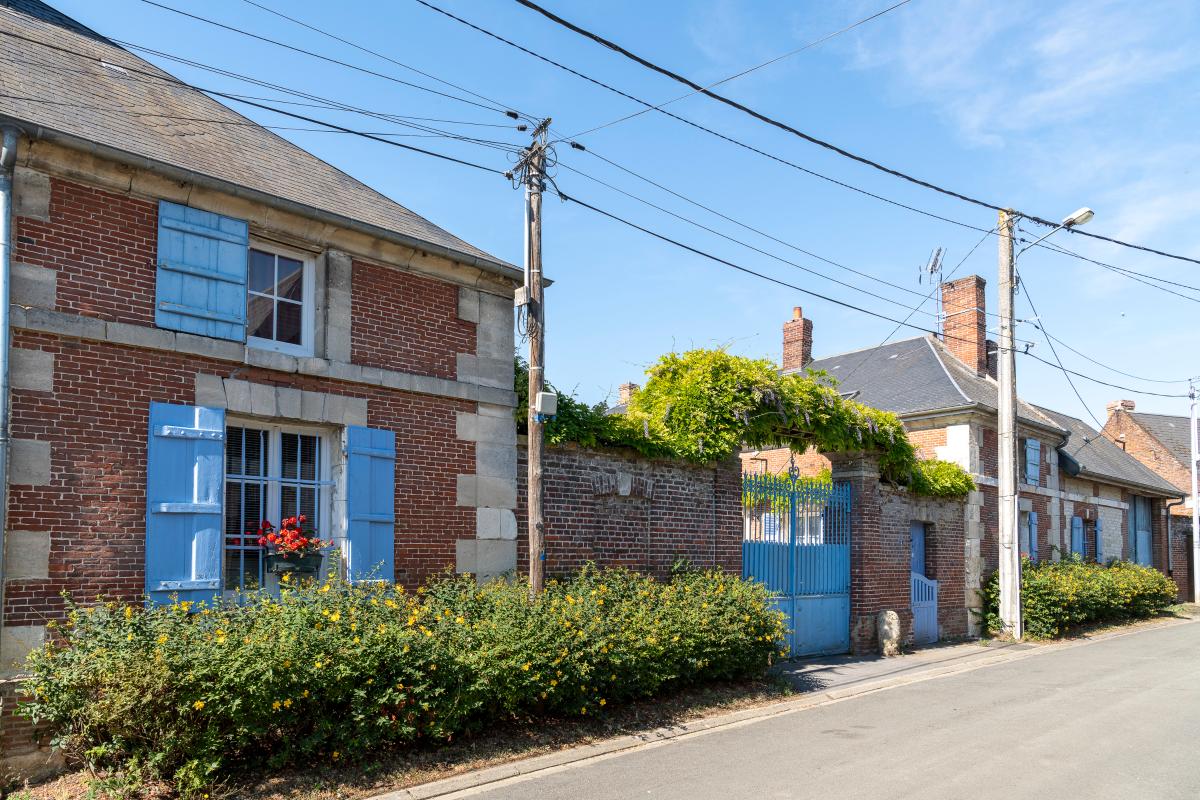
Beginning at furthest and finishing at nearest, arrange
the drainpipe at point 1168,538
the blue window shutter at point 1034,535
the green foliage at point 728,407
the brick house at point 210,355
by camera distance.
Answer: the drainpipe at point 1168,538 → the blue window shutter at point 1034,535 → the green foliage at point 728,407 → the brick house at point 210,355

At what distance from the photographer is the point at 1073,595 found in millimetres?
17625

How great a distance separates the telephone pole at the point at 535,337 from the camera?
9.08 meters

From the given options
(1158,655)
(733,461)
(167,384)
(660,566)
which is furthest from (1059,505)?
(167,384)

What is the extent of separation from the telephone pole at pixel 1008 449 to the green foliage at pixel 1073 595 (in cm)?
89

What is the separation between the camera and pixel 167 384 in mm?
7668

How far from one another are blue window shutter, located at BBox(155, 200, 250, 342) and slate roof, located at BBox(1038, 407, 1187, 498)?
20123mm

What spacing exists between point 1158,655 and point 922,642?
11.7 ft

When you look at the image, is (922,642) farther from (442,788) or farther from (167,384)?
(167,384)

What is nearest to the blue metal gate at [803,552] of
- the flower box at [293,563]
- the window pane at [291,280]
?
the flower box at [293,563]

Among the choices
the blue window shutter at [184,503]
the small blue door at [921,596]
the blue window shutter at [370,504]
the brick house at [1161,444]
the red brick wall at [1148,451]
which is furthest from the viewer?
the red brick wall at [1148,451]

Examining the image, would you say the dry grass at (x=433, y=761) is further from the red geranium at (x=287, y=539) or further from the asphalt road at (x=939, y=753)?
the red geranium at (x=287, y=539)

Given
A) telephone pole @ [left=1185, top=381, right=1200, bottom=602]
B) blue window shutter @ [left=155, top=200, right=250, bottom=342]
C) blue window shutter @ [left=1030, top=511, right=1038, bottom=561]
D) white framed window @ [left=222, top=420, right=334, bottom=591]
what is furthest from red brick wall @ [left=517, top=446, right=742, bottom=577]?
telephone pole @ [left=1185, top=381, right=1200, bottom=602]

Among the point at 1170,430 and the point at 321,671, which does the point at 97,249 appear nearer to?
the point at 321,671

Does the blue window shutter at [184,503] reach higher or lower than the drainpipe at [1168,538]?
higher
